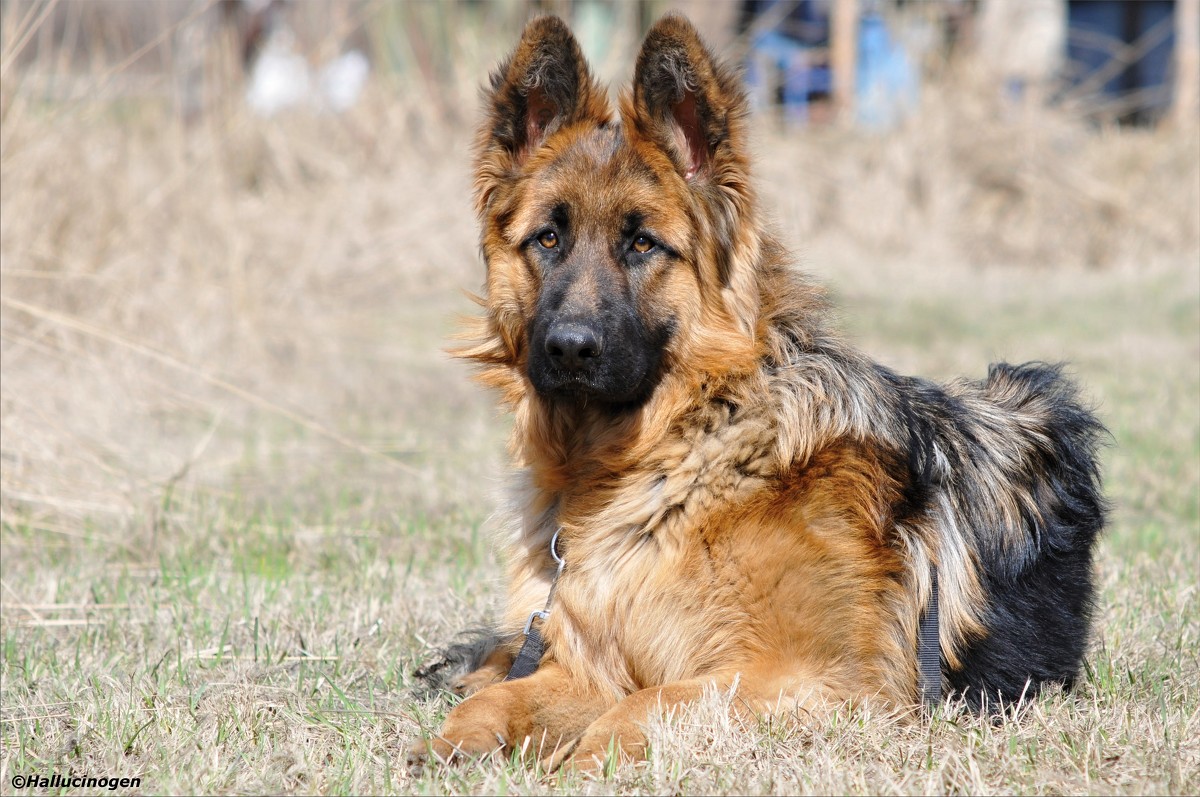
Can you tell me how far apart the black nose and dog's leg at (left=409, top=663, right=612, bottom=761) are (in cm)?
98

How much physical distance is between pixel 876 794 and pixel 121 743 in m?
2.14

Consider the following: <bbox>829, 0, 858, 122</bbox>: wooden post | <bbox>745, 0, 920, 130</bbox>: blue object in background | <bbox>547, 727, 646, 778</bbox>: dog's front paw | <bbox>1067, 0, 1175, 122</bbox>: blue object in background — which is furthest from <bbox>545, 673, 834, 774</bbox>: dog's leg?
<bbox>1067, 0, 1175, 122</bbox>: blue object in background

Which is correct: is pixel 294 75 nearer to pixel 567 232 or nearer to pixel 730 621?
pixel 567 232

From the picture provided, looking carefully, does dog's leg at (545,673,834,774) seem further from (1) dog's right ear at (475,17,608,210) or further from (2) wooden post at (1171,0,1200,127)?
(2) wooden post at (1171,0,1200,127)

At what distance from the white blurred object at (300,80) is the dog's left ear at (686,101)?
10425mm

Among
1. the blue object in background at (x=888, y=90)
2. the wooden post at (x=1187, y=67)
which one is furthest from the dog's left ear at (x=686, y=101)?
the wooden post at (x=1187, y=67)

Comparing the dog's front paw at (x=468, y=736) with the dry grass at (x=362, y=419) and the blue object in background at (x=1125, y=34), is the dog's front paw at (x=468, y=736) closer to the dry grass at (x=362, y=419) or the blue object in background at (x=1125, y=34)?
the dry grass at (x=362, y=419)

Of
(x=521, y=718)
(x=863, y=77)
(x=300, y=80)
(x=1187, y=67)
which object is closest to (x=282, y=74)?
(x=300, y=80)

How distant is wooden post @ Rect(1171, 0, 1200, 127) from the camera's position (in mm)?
17000

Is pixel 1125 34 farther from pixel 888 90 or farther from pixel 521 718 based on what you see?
pixel 521 718

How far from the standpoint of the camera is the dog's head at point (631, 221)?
155 inches

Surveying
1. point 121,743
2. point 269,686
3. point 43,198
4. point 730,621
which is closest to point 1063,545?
point 730,621

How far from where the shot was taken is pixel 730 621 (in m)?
3.55

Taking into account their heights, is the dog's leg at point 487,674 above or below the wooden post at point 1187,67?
below
